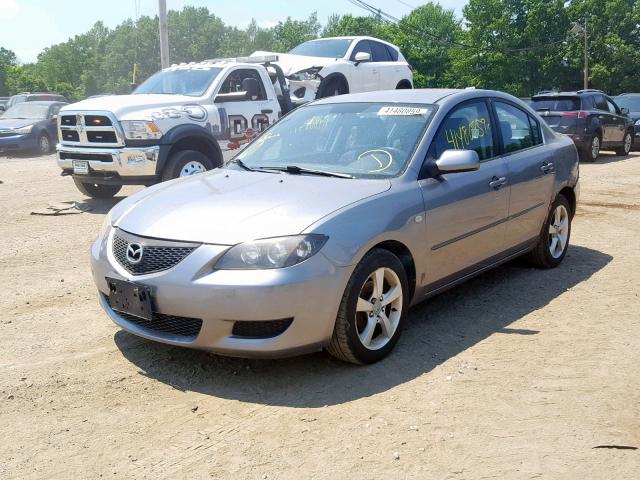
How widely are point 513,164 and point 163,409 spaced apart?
341cm

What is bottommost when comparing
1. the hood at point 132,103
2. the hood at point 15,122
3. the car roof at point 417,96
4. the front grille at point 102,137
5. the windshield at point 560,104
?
the windshield at point 560,104

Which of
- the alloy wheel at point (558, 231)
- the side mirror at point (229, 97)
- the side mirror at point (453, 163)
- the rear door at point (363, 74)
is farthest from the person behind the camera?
the rear door at point (363, 74)

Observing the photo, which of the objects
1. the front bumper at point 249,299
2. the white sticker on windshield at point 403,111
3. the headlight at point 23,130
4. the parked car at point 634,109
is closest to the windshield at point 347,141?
the white sticker on windshield at point 403,111

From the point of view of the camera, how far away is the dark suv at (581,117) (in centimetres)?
1628

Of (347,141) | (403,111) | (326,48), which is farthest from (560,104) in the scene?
(347,141)

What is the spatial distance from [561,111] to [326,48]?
5.82m

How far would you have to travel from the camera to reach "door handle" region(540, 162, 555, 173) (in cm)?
616

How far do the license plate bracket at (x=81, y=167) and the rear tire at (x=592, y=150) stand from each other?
36.7 ft

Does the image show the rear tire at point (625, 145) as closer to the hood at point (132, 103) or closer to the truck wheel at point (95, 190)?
the hood at point (132, 103)

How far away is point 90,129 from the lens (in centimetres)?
1004

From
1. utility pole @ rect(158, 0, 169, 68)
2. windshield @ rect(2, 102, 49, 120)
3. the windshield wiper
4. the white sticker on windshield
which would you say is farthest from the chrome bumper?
windshield @ rect(2, 102, 49, 120)

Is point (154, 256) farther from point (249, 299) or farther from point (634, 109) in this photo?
point (634, 109)

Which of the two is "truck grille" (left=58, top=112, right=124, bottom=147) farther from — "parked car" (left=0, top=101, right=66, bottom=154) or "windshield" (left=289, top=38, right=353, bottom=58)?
"parked car" (left=0, top=101, right=66, bottom=154)

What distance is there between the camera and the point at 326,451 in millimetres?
3307
